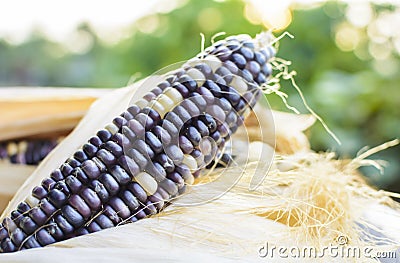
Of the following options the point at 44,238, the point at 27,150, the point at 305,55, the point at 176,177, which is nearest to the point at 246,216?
the point at 176,177

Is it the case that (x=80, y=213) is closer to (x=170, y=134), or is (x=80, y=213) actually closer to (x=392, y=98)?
(x=170, y=134)

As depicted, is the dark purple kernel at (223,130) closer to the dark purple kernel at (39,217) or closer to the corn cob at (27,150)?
the dark purple kernel at (39,217)

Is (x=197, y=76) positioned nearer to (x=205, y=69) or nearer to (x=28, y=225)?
(x=205, y=69)

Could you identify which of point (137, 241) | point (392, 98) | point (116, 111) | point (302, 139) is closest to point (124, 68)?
point (392, 98)

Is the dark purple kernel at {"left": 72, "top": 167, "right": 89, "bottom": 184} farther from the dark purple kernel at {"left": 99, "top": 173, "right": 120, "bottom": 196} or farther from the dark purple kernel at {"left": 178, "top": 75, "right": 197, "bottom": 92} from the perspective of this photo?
the dark purple kernel at {"left": 178, "top": 75, "right": 197, "bottom": 92}

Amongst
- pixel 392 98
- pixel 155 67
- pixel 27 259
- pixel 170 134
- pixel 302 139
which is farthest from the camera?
pixel 155 67

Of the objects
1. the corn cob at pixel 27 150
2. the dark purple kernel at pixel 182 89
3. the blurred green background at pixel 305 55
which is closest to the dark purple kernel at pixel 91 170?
the dark purple kernel at pixel 182 89

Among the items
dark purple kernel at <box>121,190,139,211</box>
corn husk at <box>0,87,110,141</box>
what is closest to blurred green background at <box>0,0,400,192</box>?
corn husk at <box>0,87,110,141</box>
